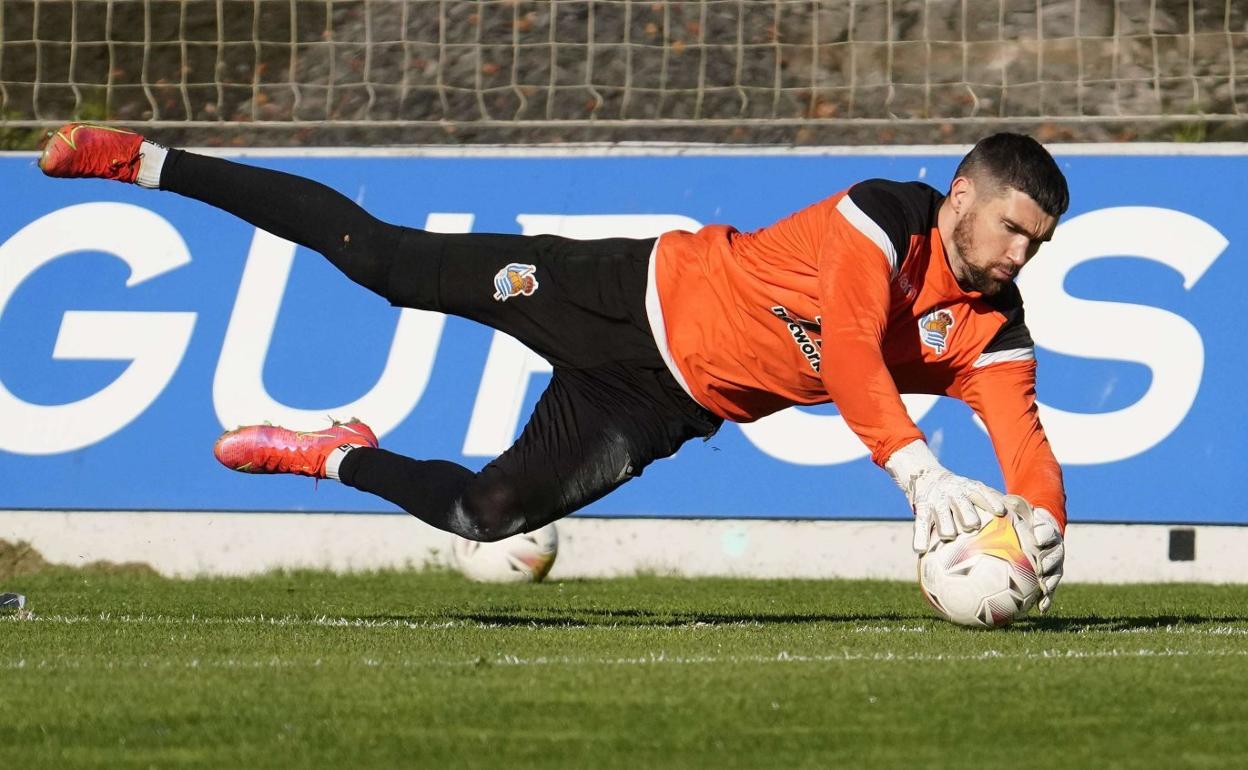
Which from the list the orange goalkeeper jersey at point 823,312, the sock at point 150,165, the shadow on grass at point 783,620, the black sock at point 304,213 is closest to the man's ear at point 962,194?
the orange goalkeeper jersey at point 823,312

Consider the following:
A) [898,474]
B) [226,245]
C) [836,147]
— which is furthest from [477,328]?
[898,474]

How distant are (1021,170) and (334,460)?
9.39ft

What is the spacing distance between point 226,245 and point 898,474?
567cm

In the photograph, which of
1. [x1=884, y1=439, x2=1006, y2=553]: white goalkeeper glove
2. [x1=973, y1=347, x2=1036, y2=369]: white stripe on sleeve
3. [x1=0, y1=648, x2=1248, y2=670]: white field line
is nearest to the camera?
[x1=0, y1=648, x2=1248, y2=670]: white field line

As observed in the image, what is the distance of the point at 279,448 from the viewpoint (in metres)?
7.29

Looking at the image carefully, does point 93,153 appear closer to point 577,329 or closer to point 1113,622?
point 577,329

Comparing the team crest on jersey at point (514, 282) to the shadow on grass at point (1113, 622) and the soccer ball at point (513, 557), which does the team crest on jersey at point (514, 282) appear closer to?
the shadow on grass at point (1113, 622)

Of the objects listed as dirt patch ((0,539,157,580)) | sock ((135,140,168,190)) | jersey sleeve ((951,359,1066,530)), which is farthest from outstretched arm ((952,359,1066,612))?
dirt patch ((0,539,157,580))

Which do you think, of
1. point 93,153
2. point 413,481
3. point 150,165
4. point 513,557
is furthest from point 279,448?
point 513,557

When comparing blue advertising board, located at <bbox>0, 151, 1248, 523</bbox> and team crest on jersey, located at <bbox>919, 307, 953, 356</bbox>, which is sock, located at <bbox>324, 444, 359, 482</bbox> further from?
blue advertising board, located at <bbox>0, 151, 1248, 523</bbox>

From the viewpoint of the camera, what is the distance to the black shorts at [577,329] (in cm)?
664

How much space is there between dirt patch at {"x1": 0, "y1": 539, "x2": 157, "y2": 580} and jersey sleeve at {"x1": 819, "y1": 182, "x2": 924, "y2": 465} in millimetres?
5394

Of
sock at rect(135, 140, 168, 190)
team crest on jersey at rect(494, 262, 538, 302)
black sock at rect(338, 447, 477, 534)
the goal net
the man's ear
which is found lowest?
black sock at rect(338, 447, 477, 534)

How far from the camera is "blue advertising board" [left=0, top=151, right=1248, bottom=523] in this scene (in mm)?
9773
